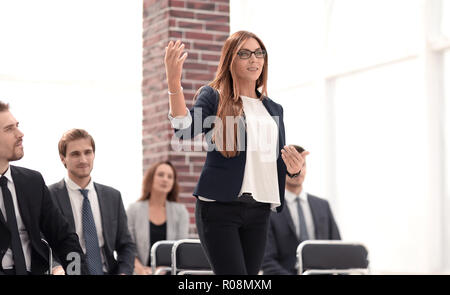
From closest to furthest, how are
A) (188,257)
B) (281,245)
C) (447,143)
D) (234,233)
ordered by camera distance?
(234,233)
(188,257)
(281,245)
(447,143)

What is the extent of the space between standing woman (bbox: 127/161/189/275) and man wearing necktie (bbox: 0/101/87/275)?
2.86m

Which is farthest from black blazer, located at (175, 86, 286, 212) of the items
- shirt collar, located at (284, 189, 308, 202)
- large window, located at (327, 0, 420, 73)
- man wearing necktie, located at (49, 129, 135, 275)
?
large window, located at (327, 0, 420, 73)

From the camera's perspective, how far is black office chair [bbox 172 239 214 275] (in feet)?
14.9

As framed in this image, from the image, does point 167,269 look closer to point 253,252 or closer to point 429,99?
point 253,252

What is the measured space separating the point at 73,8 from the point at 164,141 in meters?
3.74

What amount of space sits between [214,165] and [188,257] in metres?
1.83

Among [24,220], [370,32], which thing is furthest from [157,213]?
[24,220]

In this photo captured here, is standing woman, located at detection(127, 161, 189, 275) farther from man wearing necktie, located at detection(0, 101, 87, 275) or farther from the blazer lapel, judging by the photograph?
man wearing necktie, located at detection(0, 101, 87, 275)

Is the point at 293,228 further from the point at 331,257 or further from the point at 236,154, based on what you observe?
the point at 236,154

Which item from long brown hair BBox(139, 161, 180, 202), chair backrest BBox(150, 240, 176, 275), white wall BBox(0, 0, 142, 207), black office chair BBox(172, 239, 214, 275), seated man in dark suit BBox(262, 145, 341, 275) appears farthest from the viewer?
white wall BBox(0, 0, 142, 207)

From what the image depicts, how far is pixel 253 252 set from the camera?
2.85 metres

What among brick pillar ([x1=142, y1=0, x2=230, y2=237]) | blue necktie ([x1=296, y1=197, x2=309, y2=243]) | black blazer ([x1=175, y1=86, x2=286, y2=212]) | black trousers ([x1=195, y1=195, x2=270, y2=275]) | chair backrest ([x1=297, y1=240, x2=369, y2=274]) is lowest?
chair backrest ([x1=297, y1=240, x2=369, y2=274])

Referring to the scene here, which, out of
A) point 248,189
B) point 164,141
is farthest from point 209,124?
point 164,141

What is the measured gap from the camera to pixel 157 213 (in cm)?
648
